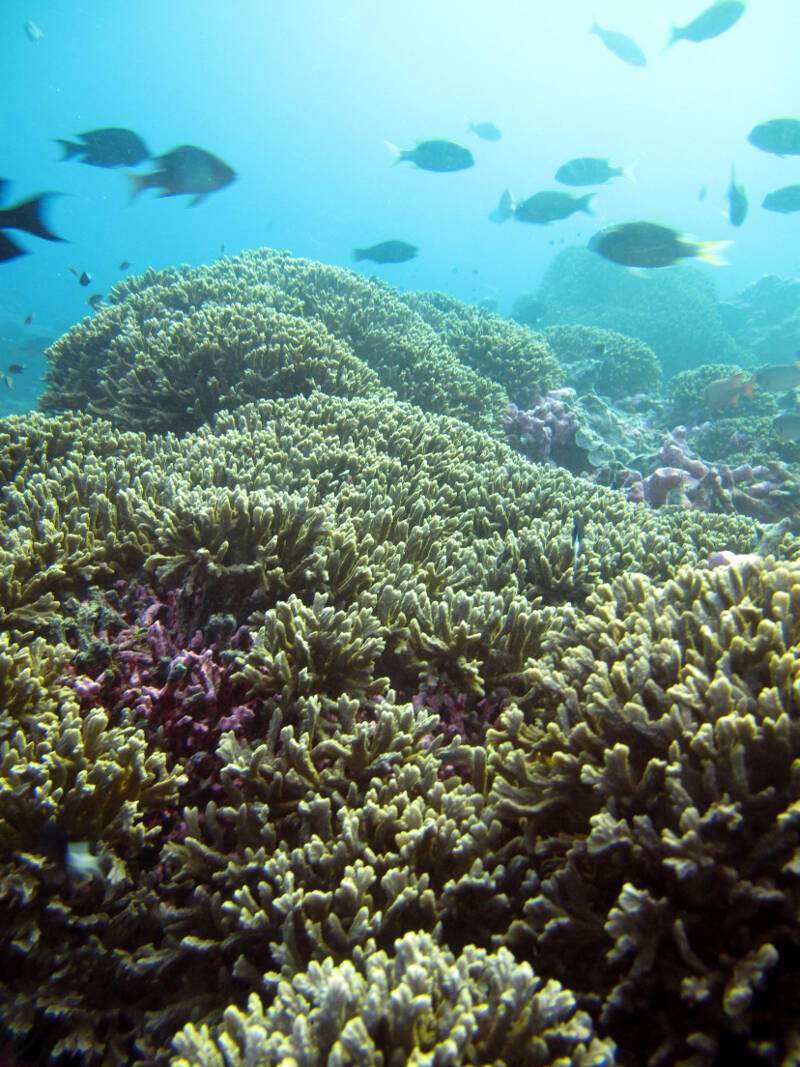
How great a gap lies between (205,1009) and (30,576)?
236 centimetres

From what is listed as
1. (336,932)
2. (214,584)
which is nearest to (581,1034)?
(336,932)

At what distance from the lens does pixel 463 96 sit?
125 metres

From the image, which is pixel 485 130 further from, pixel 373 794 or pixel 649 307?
pixel 373 794

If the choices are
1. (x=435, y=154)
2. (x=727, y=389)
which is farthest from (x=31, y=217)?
(x=727, y=389)

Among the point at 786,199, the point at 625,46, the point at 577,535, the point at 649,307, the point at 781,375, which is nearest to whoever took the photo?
the point at 577,535

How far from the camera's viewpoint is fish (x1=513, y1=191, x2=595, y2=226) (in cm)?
1095

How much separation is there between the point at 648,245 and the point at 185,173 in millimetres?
6133

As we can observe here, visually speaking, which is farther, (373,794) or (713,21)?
(713,21)

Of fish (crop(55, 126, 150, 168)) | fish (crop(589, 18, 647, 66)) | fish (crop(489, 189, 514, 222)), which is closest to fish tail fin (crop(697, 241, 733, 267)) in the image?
fish (crop(55, 126, 150, 168))

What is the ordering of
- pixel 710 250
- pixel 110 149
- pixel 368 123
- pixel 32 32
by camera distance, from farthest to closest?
1. pixel 368 123
2. pixel 32 32
3. pixel 110 149
4. pixel 710 250

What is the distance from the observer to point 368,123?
443 feet

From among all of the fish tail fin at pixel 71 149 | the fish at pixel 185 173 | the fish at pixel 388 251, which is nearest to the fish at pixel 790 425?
the fish at pixel 388 251

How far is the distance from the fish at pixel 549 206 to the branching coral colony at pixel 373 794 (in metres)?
10.1

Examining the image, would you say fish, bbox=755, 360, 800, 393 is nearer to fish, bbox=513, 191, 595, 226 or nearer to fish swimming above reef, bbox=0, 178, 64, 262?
fish, bbox=513, 191, 595, 226
